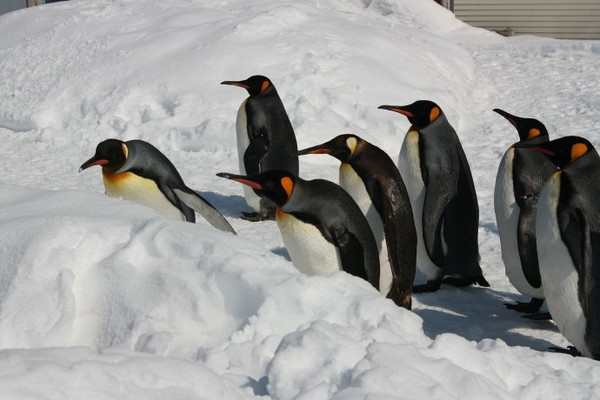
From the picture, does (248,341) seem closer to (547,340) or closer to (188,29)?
(547,340)

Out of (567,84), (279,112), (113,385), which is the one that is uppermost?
(113,385)

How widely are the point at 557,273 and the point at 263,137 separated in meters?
2.27

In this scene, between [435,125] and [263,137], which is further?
[263,137]

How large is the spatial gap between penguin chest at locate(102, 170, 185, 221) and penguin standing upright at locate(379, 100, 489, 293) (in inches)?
49.1

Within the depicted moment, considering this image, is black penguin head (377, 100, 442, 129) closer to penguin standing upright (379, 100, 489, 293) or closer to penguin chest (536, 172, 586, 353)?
penguin standing upright (379, 100, 489, 293)

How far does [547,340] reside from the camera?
12.5 feet

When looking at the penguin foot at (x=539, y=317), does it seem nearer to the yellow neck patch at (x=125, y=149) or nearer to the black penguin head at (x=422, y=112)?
the black penguin head at (x=422, y=112)

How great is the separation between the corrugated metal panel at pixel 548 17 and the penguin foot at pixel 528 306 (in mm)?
9321

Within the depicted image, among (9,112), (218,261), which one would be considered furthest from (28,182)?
(218,261)

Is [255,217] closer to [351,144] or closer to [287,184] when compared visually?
[351,144]

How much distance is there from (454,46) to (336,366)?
26.8ft

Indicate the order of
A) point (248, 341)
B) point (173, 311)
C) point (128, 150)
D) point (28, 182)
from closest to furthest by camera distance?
point (248, 341) → point (173, 311) → point (128, 150) → point (28, 182)

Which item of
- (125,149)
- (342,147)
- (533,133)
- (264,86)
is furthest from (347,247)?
(264,86)

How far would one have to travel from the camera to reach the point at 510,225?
4125 millimetres
